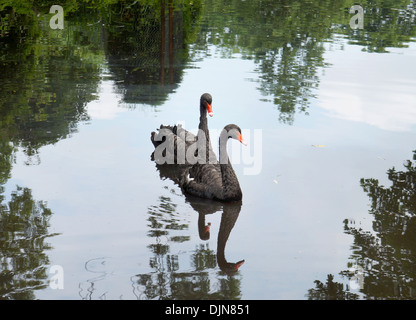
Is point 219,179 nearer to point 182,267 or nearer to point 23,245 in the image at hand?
point 182,267

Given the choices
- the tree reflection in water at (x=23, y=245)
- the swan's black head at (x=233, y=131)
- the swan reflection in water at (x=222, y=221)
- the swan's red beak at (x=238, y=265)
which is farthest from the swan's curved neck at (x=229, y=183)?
the tree reflection in water at (x=23, y=245)

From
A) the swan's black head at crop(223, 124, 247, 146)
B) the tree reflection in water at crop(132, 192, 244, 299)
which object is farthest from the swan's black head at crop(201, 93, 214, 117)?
the tree reflection in water at crop(132, 192, 244, 299)

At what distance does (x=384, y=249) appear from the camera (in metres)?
5.92

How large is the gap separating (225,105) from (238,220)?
13.3 feet

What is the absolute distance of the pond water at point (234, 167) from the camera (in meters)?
5.36

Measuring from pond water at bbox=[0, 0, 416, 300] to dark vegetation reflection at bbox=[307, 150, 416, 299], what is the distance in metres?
0.02

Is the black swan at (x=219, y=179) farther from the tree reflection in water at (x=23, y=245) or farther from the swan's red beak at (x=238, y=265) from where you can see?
the tree reflection in water at (x=23, y=245)

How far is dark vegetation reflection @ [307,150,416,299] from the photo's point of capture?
5207 mm

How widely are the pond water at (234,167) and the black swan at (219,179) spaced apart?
0.14 m

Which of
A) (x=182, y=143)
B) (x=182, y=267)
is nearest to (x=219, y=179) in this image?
(x=182, y=143)

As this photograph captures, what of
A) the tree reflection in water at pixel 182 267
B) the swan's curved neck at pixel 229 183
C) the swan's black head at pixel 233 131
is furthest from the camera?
the swan's black head at pixel 233 131

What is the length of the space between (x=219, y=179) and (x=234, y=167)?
0.85 m

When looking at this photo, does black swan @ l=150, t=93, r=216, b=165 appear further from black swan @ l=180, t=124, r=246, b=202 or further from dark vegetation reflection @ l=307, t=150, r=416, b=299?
dark vegetation reflection @ l=307, t=150, r=416, b=299

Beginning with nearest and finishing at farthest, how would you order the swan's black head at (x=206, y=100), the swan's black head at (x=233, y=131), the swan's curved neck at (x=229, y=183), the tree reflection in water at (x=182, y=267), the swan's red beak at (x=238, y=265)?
1. the tree reflection in water at (x=182, y=267)
2. the swan's red beak at (x=238, y=265)
3. the swan's curved neck at (x=229, y=183)
4. the swan's black head at (x=233, y=131)
5. the swan's black head at (x=206, y=100)
